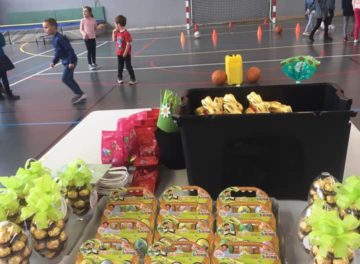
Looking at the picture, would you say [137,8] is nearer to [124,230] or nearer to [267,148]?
[267,148]

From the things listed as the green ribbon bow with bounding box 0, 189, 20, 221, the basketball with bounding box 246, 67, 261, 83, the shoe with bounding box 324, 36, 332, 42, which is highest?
the green ribbon bow with bounding box 0, 189, 20, 221

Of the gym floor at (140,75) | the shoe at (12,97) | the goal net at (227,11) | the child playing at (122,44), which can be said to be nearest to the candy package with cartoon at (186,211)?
the gym floor at (140,75)

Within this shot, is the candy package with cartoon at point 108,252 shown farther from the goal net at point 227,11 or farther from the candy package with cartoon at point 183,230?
the goal net at point 227,11

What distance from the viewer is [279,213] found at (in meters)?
0.89

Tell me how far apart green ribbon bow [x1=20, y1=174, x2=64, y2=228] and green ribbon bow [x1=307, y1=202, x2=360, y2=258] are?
51cm

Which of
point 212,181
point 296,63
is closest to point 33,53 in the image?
point 296,63

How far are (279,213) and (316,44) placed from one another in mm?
5786

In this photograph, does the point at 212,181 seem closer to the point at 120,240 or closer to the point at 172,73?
the point at 120,240

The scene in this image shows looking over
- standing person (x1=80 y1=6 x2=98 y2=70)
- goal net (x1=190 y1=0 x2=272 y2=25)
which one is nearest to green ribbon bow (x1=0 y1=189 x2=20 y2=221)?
standing person (x1=80 y1=6 x2=98 y2=70)

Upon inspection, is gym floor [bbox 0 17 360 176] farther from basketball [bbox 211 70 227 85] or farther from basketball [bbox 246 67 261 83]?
basketball [bbox 211 70 227 85]

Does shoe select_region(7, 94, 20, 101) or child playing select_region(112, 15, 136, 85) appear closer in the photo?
shoe select_region(7, 94, 20, 101)

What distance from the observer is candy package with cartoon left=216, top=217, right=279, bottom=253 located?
0.73 m

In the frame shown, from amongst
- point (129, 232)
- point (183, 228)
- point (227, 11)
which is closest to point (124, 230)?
point (129, 232)

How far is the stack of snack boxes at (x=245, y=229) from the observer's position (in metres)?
0.69
